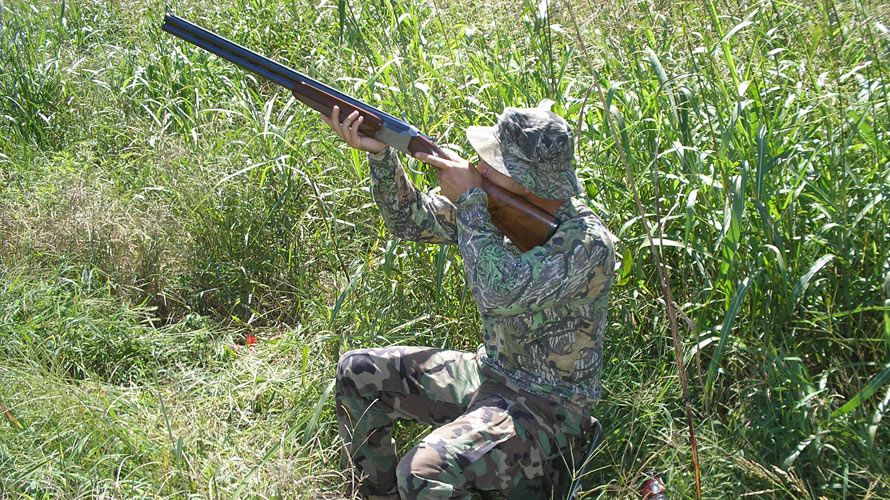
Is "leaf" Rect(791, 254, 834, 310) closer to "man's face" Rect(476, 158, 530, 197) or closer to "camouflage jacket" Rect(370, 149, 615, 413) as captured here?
"camouflage jacket" Rect(370, 149, 615, 413)

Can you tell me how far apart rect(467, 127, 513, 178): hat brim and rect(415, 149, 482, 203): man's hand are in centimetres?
7

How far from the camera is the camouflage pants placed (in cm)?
253

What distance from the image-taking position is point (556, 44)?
4480mm

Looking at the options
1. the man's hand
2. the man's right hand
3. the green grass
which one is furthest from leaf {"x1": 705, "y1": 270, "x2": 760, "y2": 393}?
the man's right hand

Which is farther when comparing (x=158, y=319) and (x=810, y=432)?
(x=158, y=319)

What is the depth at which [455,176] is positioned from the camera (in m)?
2.85

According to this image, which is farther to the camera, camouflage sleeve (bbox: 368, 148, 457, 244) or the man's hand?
camouflage sleeve (bbox: 368, 148, 457, 244)

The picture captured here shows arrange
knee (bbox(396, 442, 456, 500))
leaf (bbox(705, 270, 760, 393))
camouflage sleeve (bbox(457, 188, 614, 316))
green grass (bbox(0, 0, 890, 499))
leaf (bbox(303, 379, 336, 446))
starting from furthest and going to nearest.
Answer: leaf (bbox(303, 379, 336, 446)) → green grass (bbox(0, 0, 890, 499)) → leaf (bbox(705, 270, 760, 393)) → camouflage sleeve (bbox(457, 188, 614, 316)) → knee (bbox(396, 442, 456, 500))

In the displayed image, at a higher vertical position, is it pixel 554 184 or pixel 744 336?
pixel 554 184

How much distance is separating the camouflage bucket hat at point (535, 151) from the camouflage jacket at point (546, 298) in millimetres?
84

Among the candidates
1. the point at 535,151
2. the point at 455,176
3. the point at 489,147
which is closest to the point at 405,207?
the point at 455,176

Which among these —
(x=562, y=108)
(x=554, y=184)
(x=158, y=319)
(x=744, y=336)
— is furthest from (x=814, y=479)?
(x=158, y=319)

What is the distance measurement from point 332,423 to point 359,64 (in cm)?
221

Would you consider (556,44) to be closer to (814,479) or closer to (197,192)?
(197,192)
